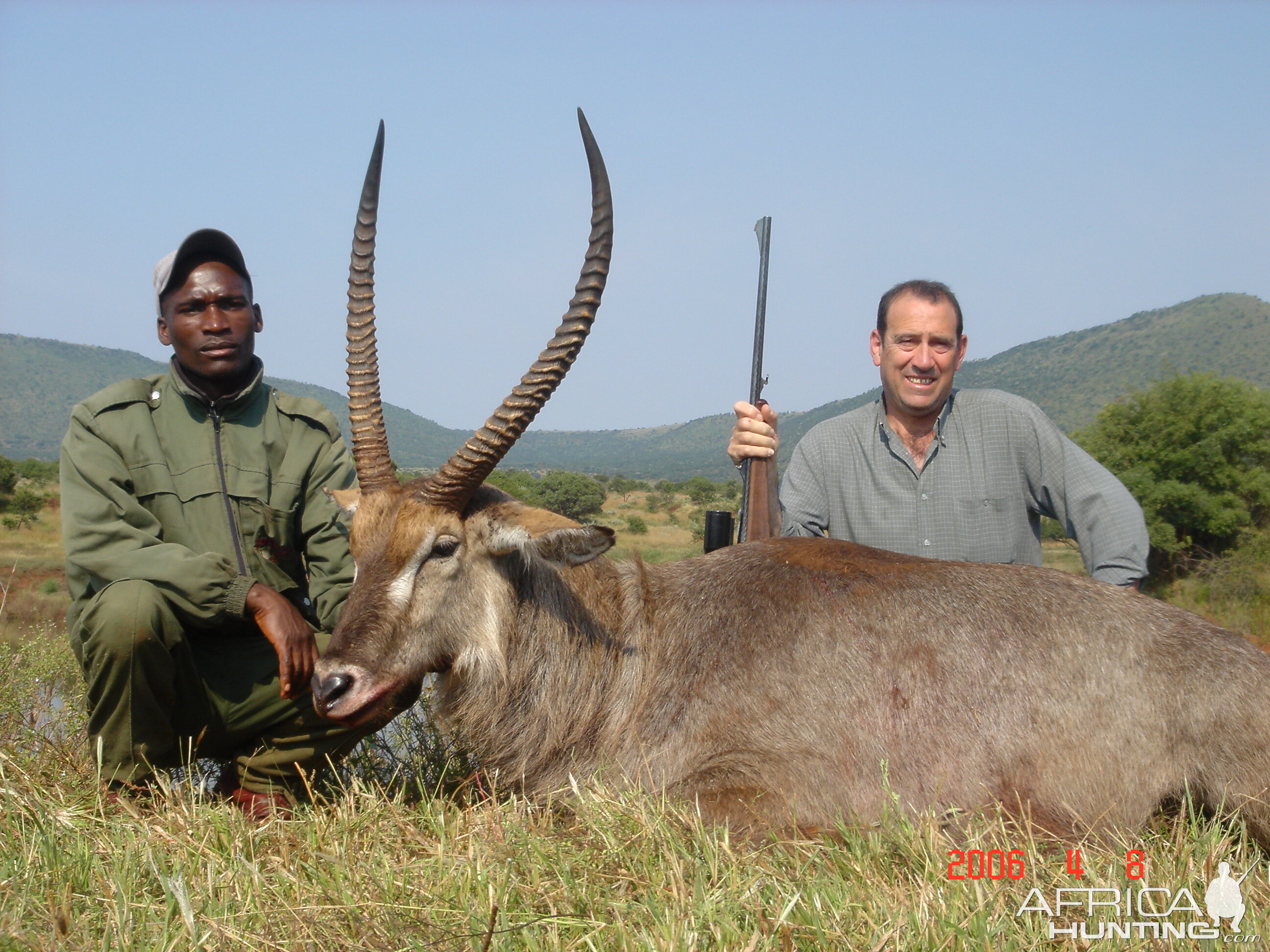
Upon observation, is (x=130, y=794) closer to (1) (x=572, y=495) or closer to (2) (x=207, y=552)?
(2) (x=207, y=552)

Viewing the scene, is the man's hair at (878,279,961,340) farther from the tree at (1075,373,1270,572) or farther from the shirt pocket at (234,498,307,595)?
the tree at (1075,373,1270,572)

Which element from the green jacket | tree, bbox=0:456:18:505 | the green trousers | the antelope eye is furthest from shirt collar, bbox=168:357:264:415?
tree, bbox=0:456:18:505

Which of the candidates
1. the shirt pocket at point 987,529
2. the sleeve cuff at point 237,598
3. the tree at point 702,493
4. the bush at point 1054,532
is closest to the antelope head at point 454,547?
the sleeve cuff at point 237,598

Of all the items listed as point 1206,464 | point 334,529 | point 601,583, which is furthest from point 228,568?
point 1206,464

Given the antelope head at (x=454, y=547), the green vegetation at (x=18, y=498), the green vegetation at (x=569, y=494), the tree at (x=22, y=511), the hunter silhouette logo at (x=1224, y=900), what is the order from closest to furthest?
the hunter silhouette logo at (x=1224, y=900) → the antelope head at (x=454, y=547) → the green vegetation at (x=569, y=494) → the tree at (x=22, y=511) → the green vegetation at (x=18, y=498)

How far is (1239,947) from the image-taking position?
120 inches

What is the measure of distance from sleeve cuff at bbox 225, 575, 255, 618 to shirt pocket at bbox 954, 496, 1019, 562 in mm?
4292

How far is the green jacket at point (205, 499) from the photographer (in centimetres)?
501

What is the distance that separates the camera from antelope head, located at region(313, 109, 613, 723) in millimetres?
4520

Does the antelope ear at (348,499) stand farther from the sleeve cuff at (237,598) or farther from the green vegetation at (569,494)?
the green vegetation at (569,494)

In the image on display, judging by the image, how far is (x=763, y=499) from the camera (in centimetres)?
662

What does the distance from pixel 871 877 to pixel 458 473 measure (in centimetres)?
258

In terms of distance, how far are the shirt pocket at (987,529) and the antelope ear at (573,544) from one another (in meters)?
2.75

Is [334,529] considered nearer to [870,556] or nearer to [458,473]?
[458,473]
